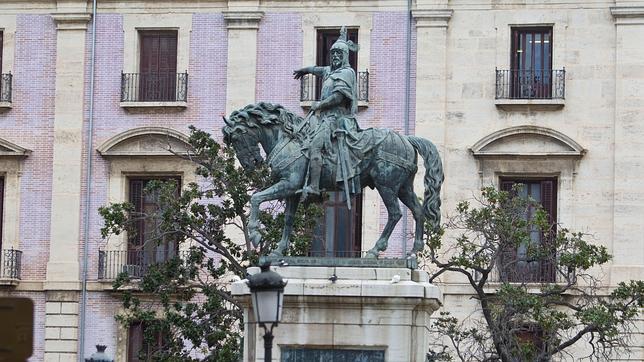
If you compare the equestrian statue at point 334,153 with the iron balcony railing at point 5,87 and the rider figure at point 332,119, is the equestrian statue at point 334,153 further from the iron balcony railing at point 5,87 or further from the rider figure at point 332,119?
the iron balcony railing at point 5,87

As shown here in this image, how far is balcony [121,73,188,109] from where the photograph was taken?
123 ft

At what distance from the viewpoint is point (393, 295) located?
48.2ft

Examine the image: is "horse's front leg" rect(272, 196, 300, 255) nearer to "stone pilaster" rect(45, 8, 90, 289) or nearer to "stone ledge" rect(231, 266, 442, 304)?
"stone ledge" rect(231, 266, 442, 304)

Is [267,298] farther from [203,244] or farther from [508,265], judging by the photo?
[508,265]

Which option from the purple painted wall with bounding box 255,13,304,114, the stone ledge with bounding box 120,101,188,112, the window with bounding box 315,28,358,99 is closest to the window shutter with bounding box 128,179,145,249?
the stone ledge with bounding box 120,101,188,112

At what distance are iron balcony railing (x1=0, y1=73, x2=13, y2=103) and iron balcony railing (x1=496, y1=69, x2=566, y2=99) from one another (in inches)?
462

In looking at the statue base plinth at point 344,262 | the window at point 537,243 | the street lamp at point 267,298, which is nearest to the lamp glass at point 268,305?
the street lamp at point 267,298

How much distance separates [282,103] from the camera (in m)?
37.7

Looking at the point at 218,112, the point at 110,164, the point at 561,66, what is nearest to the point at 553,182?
the point at 561,66

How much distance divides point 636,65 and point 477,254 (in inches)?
385

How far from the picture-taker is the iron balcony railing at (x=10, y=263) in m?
37.6

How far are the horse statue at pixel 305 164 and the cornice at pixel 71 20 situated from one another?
74.2 feet

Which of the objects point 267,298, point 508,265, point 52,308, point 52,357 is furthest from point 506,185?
point 267,298

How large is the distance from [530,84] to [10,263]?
42.4ft
